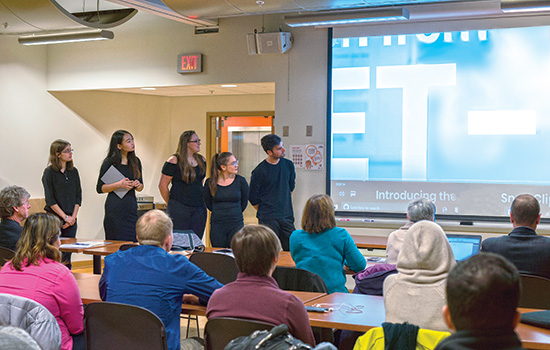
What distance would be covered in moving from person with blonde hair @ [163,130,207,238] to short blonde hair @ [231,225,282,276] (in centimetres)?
373

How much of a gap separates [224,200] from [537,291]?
3.14 m

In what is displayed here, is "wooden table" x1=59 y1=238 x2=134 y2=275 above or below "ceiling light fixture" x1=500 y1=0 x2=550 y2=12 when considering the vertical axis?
below

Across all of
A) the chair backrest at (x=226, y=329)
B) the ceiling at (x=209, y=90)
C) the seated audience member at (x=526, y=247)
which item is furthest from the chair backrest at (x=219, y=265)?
the ceiling at (x=209, y=90)

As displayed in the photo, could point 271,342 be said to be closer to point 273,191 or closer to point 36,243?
point 36,243

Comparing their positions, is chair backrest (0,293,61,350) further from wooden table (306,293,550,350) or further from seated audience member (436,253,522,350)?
seated audience member (436,253,522,350)

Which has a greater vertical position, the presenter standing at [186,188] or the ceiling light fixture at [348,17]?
the ceiling light fixture at [348,17]

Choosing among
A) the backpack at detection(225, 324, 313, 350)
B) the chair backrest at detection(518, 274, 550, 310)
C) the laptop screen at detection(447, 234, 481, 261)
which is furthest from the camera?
the laptop screen at detection(447, 234, 481, 261)

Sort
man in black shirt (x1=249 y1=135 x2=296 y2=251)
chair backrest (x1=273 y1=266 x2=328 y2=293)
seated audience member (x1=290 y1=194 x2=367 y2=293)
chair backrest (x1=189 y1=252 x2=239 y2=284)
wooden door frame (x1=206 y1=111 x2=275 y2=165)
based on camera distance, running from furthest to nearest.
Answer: wooden door frame (x1=206 y1=111 x2=275 y2=165), man in black shirt (x1=249 y1=135 x2=296 y2=251), chair backrest (x1=189 y1=252 x2=239 y2=284), seated audience member (x1=290 y1=194 x2=367 y2=293), chair backrest (x1=273 y1=266 x2=328 y2=293)

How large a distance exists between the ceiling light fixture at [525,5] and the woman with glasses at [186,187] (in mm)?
3188

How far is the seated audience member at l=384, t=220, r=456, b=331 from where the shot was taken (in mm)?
2600

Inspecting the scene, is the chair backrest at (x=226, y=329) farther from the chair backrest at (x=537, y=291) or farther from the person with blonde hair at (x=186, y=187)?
the person with blonde hair at (x=186, y=187)

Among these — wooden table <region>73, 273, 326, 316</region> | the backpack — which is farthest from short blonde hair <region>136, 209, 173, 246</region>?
the backpack

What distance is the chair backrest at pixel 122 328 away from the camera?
288 cm

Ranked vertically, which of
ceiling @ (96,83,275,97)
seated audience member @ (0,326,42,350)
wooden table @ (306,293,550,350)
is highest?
ceiling @ (96,83,275,97)
